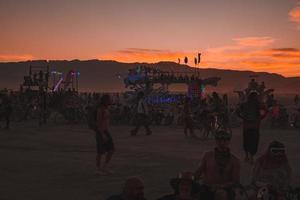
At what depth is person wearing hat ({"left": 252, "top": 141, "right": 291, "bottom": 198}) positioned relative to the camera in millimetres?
6742

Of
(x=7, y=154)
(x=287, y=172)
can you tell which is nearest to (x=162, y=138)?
(x=7, y=154)

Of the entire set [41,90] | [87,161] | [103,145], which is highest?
[41,90]

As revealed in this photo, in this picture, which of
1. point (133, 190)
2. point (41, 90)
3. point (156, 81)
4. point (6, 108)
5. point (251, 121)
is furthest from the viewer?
point (156, 81)

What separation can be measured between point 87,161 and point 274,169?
22.3 ft

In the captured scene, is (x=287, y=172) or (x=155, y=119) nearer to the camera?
(x=287, y=172)

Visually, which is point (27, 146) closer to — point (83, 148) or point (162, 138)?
point (83, 148)

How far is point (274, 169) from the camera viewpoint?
6.79 m

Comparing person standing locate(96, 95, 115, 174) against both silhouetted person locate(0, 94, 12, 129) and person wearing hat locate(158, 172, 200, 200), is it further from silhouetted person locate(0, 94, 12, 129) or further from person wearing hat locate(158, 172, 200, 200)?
silhouetted person locate(0, 94, 12, 129)

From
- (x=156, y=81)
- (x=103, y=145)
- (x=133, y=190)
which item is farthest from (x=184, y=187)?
(x=156, y=81)

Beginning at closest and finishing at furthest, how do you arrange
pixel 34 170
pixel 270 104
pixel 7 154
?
pixel 34 170 → pixel 7 154 → pixel 270 104

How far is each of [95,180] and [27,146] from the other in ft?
20.7

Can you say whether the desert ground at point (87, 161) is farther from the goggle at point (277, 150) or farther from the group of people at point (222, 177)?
the goggle at point (277, 150)

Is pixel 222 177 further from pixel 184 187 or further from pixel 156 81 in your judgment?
pixel 156 81

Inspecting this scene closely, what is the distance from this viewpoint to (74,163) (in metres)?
12.6
